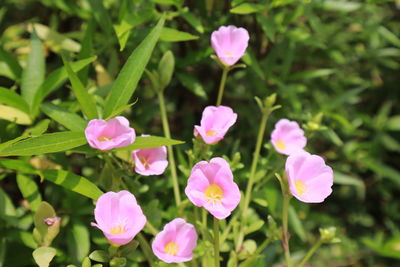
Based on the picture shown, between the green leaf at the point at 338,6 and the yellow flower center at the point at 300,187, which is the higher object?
the green leaf at the point at 338,6

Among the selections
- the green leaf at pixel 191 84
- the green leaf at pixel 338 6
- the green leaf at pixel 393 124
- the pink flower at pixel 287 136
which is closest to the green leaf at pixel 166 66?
the green leaf at pixel 191 84

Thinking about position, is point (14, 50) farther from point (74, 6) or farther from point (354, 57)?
point (354, 57)

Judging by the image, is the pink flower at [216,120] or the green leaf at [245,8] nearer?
the pink flower at [216,120]

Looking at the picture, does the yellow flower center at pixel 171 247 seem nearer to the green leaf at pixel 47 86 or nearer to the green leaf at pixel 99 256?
the green leaf at pixel 99 256

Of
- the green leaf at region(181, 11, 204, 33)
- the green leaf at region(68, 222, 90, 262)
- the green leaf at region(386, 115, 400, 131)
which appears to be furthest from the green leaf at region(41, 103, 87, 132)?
the green leaf at region(386, 115, 400, 131)

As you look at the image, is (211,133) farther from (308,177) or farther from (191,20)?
(191,20)

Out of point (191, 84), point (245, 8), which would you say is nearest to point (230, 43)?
point (245, 8)

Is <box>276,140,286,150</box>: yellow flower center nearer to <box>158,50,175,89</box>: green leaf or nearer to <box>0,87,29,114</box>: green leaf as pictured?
<box>158,50,175,89</box>: green leaf

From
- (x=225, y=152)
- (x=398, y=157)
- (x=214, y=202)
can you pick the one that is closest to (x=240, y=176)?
(x=225, y=152)
